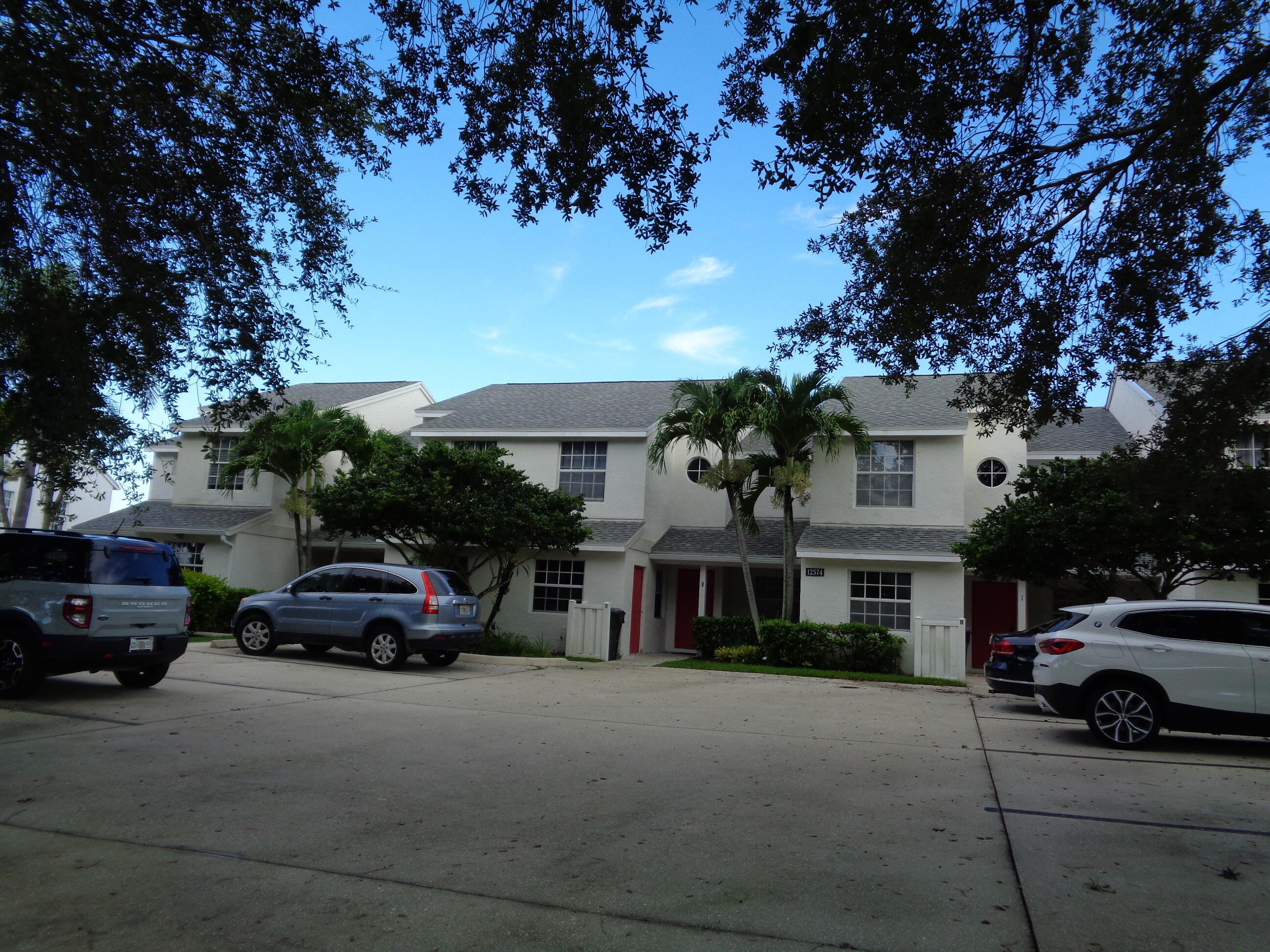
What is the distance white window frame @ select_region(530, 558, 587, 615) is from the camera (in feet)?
70.6

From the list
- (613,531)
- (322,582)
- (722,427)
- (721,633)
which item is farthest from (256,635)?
(722,427)

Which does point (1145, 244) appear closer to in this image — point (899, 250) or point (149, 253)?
point (899, 250)

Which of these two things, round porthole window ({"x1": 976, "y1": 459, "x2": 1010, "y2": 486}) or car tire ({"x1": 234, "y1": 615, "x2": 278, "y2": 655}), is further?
round porthole window ({"x1": 976, "y1": 459, "x2": 1010, "y2": 486})

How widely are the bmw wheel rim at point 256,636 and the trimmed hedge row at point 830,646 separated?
9.89 metres

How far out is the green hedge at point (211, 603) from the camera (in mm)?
21328

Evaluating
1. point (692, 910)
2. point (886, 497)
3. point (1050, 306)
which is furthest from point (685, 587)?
point (692, 910)

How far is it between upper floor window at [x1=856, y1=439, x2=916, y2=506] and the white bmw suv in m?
11.3

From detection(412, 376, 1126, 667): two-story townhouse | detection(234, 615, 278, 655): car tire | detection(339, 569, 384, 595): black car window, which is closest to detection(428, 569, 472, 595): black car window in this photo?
detection(339, 569, 384, 595): black car window

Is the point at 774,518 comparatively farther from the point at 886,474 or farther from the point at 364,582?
the point at 364,582

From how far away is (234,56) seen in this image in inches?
314

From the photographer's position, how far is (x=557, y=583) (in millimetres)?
21812

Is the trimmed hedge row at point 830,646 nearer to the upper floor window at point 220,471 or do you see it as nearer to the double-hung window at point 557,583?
the double-hung window at point 557,583

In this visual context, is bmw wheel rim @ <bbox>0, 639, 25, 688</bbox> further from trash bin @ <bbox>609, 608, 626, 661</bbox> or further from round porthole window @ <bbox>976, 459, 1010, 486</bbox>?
round porthole window @ <bbox>976, 459, 1010, 486</bbox>

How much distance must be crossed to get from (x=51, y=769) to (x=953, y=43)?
29.2 feet
